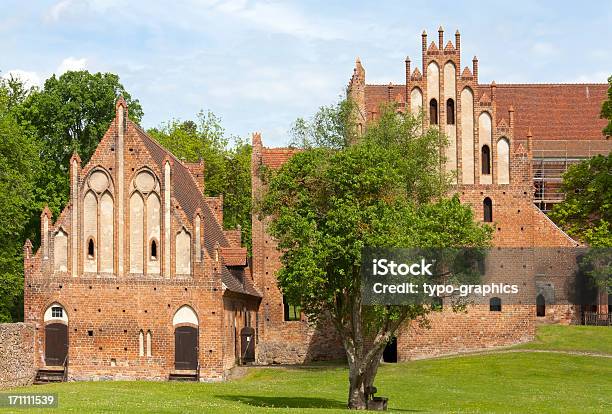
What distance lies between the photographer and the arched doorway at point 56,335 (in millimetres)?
48719

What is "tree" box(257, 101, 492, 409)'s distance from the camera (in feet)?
115

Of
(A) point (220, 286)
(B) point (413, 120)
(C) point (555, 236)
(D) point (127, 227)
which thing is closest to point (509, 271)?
(C) point (555, 236)

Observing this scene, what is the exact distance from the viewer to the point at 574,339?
2162 inches

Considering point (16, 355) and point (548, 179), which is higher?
point (548, 179)

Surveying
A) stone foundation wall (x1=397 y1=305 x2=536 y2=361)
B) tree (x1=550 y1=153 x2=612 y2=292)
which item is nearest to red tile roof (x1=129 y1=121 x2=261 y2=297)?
stone foundation wall (x1=397 y1=305 x2=536 y2=361)

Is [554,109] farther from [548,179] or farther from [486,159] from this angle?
[486,159]

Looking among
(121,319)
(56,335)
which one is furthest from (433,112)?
(56,335)

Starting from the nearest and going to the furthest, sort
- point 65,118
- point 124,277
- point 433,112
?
point 124,277 → point 433,112 → point 65,118

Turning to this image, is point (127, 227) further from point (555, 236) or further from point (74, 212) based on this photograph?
point (555, 236)

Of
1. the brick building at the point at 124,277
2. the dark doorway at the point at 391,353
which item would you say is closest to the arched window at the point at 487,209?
the dark doorway at the point at 391,353

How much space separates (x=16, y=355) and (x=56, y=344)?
1972 millimetres

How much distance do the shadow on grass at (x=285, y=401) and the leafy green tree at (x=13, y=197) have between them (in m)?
20.6

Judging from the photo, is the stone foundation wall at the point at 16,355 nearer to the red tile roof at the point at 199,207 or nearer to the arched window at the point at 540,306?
the red tile roof at the point at 199,207

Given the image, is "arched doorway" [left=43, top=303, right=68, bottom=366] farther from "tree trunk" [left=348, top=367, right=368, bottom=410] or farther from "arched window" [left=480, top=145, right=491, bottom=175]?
"arched window" [left=480, top=145, right=491, bottom=175]
